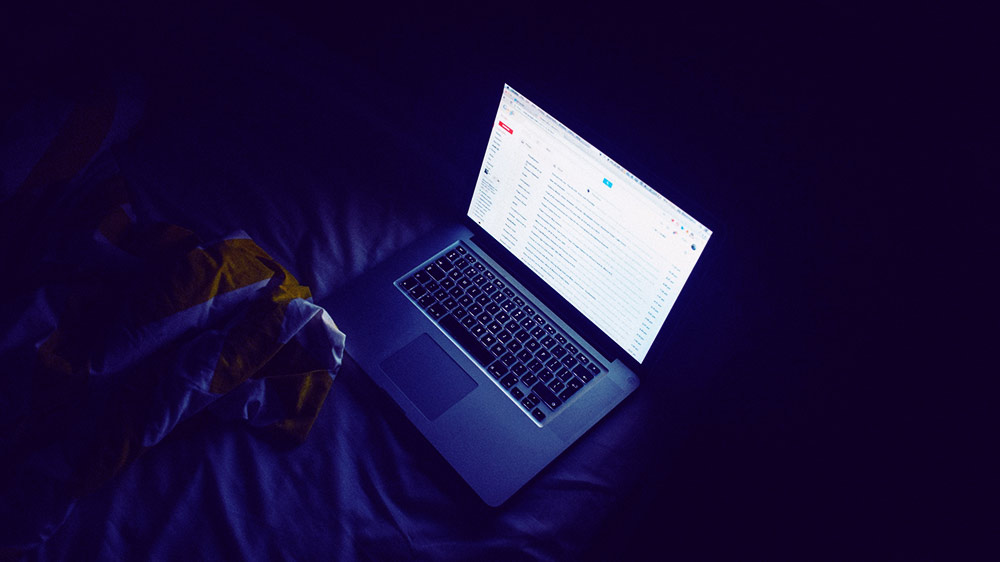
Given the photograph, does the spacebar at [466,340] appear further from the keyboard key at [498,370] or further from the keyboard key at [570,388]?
the keyboard key at [570,388]

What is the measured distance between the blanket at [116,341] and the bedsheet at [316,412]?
0.09ft

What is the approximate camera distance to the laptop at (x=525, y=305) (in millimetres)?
722

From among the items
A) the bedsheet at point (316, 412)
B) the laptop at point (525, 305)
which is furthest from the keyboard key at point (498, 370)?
the bedsheet at point (316, 412)

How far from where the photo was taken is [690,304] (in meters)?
0.70

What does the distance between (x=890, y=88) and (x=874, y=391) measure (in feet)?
1.16

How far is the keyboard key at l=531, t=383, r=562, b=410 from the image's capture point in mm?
786

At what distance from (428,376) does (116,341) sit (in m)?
0.38

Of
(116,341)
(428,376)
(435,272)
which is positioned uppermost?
(435,272)

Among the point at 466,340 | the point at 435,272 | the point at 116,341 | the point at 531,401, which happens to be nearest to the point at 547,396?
the point at 531,401

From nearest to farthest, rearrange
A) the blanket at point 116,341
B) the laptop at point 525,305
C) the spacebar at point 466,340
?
the blanket at point 116,341, the laptop at point 525,305, the spacebar at point 466,340

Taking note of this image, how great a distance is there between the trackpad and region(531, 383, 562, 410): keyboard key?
9 centimetres

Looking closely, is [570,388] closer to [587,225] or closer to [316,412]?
[587,225]

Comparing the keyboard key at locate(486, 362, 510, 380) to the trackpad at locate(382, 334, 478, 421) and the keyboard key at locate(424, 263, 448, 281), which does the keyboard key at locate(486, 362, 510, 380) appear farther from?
the keyboard key at locate(424, 263, 448, 281)

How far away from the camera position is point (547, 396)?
791mm
